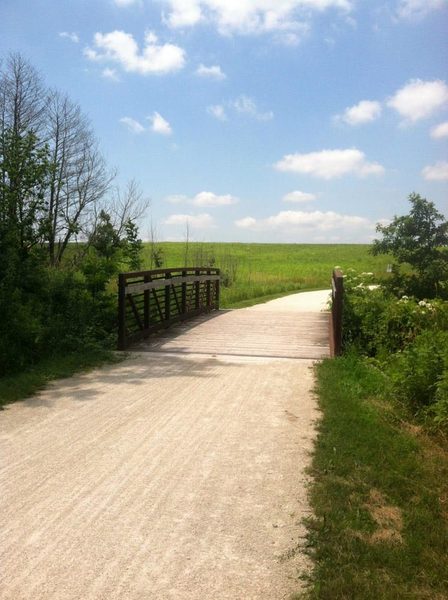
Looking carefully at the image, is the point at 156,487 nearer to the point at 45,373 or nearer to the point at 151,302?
the point at 45,373

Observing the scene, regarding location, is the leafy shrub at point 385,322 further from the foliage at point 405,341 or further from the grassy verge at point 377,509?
the grassy verge at point 377,509

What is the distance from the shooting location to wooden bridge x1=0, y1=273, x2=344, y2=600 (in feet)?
8.89

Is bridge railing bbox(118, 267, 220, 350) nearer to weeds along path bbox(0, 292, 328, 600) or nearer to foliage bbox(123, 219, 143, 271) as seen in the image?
weeds along path bbox(0, 292, 328, 600)

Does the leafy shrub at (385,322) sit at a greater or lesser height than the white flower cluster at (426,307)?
lesser

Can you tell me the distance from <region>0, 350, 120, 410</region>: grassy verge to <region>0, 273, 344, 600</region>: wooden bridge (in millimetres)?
250

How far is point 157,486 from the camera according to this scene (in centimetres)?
374

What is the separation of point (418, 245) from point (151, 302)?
9.13 metres

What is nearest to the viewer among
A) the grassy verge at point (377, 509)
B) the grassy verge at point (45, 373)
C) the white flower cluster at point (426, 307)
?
the grassy verge at point (377, 509)

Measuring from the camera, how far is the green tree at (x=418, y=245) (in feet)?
53.9

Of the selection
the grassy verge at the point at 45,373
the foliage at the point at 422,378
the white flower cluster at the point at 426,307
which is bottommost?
the grassy verge at the point at 45,373

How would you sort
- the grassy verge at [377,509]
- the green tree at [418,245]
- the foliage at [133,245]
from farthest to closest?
the foliage at [133,245] < the green tree at [418,245] < the grassy verge at [377,509]

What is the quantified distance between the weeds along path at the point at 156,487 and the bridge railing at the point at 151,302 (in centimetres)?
217

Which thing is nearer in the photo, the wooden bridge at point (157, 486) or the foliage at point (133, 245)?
the wooden bridge at point (157, 486)

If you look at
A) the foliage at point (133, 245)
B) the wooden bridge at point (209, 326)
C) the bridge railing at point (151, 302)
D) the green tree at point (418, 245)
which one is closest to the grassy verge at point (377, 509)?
the wooden bridge at point (209, 326)
